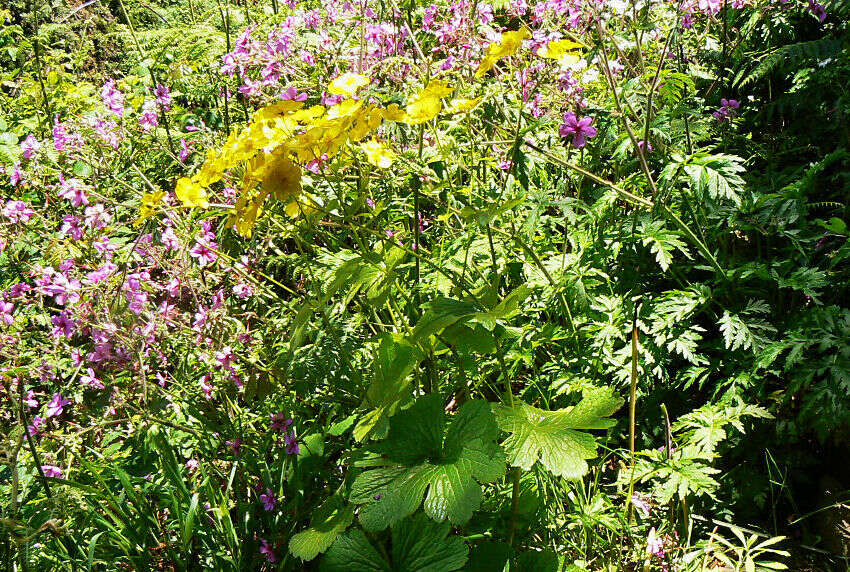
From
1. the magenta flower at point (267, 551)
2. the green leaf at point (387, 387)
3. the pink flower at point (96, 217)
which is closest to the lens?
the green leaf at point (387, 387)

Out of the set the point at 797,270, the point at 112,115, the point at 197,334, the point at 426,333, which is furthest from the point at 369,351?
the point at 112,115

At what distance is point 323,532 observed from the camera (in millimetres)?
1555

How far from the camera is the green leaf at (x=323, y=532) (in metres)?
1.50

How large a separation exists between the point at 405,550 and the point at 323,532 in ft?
0.73

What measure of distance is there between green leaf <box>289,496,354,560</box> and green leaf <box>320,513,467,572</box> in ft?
0.11

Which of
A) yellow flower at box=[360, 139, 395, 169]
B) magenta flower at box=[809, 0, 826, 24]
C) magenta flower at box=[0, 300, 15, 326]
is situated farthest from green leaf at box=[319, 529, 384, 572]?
magenta flower at box=[809, 0, 826, 24]

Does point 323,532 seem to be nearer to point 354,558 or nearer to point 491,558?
point 354,558

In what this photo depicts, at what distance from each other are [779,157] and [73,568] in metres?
2.95

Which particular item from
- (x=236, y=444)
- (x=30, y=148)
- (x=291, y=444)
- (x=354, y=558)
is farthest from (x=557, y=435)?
(x=30, y=148)

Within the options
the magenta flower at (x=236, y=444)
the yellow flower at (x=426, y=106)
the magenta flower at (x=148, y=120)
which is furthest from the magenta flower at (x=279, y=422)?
the magenta flower at (x=148, y=120)

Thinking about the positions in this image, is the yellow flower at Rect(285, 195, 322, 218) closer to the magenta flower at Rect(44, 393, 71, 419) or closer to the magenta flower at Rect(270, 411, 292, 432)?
the magenta flower at Rect(270, 411, 292, 432)

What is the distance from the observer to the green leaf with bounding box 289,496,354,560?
1499 mm

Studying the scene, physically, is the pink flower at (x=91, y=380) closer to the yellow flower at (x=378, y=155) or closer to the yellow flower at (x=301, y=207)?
the yellow flower at (x=301, y=207)

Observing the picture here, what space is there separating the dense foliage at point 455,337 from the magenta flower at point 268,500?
0.02 m
